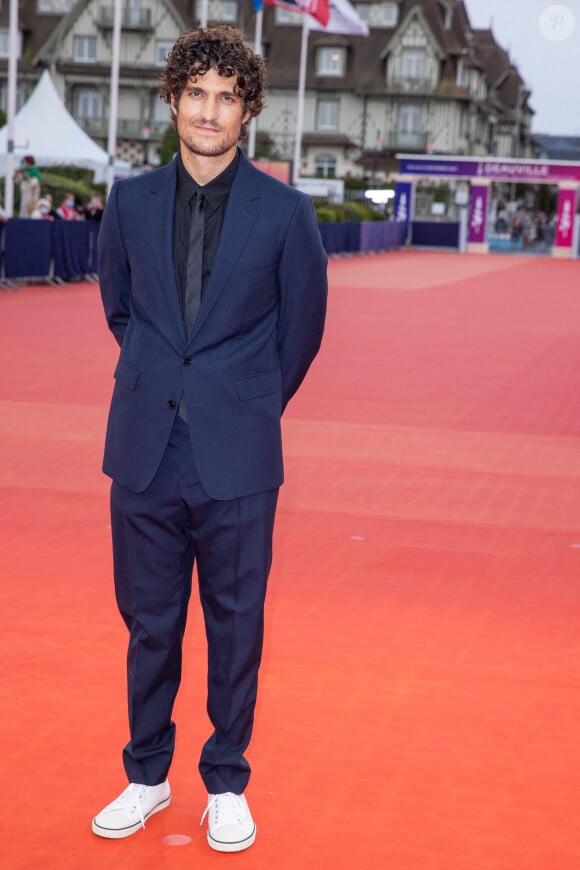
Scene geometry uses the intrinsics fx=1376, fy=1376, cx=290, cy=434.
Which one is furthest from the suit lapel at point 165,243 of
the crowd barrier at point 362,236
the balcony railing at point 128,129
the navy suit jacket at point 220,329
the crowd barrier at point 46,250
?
the balcony railing at point 128,129

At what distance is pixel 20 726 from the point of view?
4379 mm

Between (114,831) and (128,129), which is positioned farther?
(128,129)

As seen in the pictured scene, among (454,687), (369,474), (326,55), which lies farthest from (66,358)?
(326,55)

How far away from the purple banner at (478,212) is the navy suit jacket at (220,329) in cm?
4574

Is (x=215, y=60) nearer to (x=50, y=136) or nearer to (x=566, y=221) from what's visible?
(x=50, y=136)

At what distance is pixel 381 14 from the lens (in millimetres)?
71062

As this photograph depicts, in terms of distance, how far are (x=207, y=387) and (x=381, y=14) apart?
2800 inches

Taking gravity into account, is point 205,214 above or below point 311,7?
below

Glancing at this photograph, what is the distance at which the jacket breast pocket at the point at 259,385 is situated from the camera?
11.6ft

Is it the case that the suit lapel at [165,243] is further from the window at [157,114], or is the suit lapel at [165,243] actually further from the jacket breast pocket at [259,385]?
the window at [157,114]

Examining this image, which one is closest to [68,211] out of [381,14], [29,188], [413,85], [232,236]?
[29,188]

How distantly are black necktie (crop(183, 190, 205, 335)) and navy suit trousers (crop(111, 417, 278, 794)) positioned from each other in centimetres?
27

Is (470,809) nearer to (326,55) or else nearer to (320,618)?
(320,618)

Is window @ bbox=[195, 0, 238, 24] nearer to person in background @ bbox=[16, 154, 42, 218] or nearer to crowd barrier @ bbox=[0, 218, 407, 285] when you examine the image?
person in background @ bbox=[16, 154, 42, 218]
